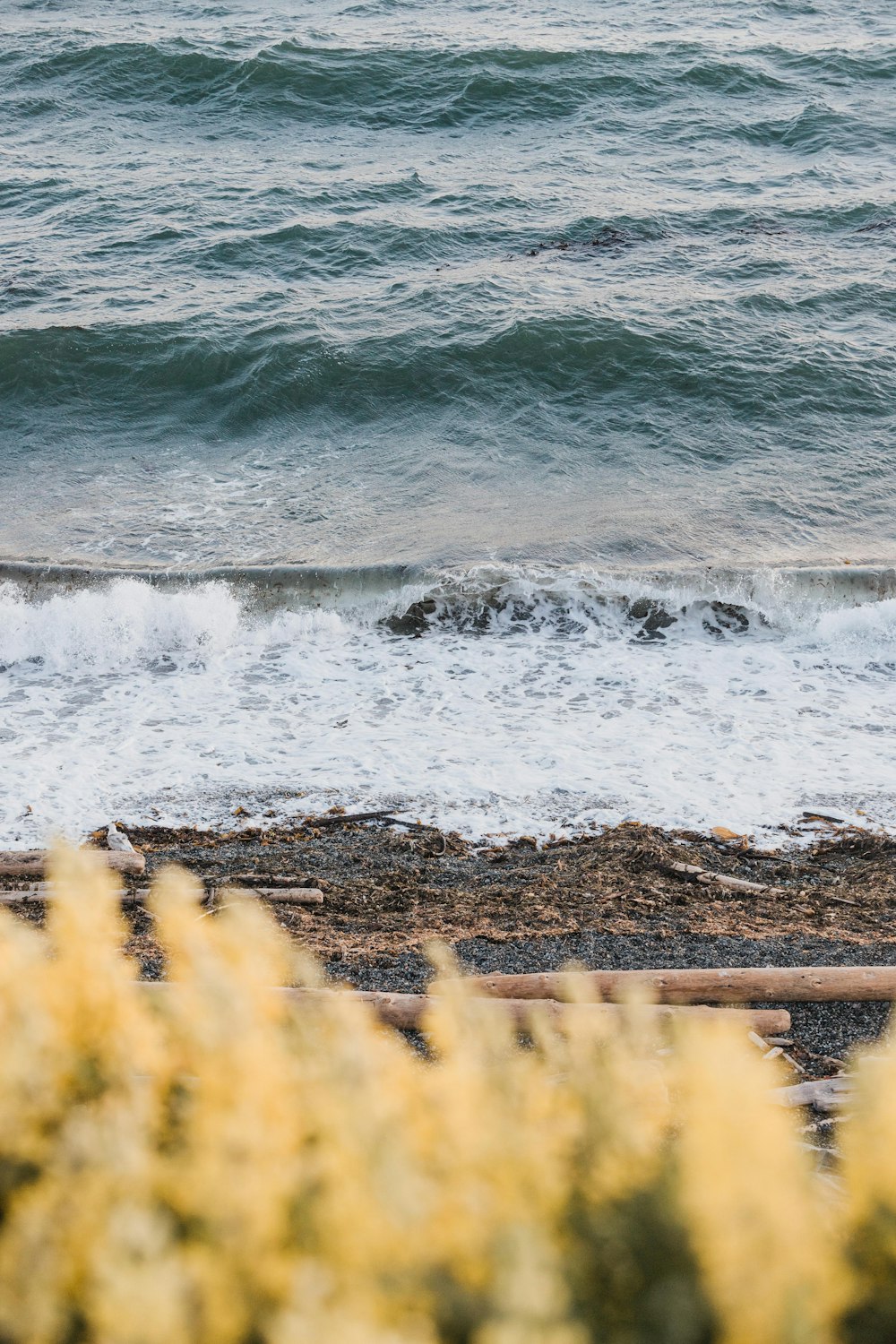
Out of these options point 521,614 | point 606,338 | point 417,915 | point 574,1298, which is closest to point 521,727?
point 521,614

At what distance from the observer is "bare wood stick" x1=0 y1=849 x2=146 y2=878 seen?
6.30m

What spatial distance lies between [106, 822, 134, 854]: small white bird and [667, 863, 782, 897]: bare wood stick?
3.37 metres

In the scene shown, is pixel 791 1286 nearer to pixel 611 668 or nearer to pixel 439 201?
pixel 611 668

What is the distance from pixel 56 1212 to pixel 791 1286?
0.73m

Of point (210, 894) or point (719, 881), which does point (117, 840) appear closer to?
point (210, 894)

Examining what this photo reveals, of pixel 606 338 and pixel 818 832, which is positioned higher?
pixel 606 338

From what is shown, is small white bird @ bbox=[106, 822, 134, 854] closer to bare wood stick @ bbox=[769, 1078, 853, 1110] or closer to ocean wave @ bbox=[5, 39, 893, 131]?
bare wood stick @ bbox=[769, 1078, 853, 1110]

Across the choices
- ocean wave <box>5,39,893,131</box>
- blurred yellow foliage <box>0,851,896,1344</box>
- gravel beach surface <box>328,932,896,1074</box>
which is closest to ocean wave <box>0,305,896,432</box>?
ocean wave <box>5,39,893,131</box>

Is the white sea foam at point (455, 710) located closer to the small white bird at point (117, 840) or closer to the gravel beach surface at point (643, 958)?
the small white bird at point (117, 840)

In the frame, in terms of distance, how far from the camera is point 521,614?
35.7 ft

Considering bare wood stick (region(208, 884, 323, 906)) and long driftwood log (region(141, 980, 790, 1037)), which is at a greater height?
long driftwood log (region(141, 980, 790, 1037))

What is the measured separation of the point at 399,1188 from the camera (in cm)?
110

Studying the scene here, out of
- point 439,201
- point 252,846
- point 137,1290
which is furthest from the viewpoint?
point 439,201

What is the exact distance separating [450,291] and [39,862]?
13.5m
